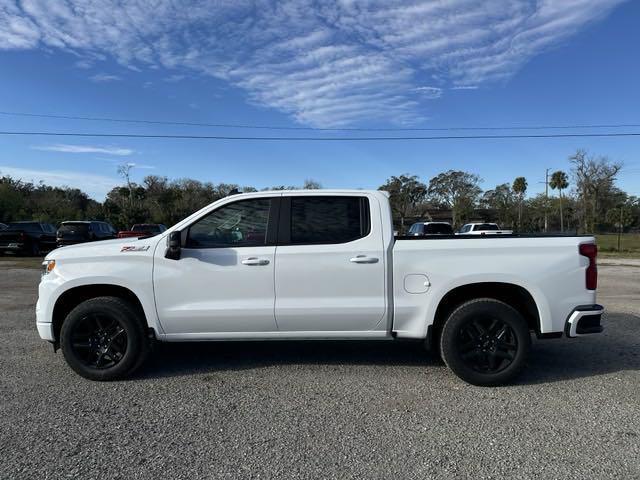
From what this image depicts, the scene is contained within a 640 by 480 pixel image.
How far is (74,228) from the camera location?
22594 millimetres

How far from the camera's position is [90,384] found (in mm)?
4789

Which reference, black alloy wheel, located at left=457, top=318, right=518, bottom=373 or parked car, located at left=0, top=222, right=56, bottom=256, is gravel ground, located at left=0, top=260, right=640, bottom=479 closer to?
black alloy wheel, located at left=457, top=318, right=518, bottom=373

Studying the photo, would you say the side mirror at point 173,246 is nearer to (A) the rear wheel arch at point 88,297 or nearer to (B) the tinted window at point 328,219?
(A) the rear wheel arch at point 88,297

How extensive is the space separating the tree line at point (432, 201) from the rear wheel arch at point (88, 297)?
48275 mm

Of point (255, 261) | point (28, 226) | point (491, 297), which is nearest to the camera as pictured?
point (255, 261)

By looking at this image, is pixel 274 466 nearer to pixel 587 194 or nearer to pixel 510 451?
pixel 510 451

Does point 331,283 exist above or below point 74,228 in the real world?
below

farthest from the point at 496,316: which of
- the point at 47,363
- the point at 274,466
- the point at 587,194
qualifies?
the point at 587,194

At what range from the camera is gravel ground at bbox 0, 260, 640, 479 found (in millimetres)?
3244

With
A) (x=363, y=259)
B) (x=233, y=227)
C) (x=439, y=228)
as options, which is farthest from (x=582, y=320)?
(x=439, y=228)

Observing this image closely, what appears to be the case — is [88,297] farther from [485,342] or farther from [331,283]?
[485,342]

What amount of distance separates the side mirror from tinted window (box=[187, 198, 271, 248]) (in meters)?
0.12

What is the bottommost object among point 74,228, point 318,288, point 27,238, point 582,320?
point 582,320

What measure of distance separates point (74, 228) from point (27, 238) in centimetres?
208
